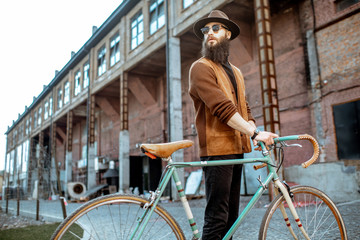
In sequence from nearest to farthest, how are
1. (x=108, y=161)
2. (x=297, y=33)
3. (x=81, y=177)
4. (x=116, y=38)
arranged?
(x=297, y=33) < (x=116, y=38) < (x=108, y=161) < (x=81, y=177)

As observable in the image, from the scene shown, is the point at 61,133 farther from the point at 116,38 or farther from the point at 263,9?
the point at 263,9

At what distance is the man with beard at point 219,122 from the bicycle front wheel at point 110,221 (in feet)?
1.02

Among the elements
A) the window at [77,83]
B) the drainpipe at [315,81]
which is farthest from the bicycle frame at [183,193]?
the window at [77,83]

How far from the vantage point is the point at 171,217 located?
78.0 inches

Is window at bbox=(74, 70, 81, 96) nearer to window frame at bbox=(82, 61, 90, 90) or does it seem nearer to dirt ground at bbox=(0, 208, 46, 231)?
window frame at bbox=(82, 61, 90, 90)

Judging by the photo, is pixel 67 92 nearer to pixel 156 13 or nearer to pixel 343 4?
pixel 156 13

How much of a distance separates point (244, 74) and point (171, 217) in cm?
1266

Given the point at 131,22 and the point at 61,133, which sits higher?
the point at 131,22

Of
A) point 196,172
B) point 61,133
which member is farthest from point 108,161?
point 61,133

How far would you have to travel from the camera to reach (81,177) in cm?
2842

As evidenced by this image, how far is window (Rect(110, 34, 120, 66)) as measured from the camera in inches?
754

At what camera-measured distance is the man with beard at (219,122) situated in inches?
79.9

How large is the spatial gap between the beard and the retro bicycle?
71cm

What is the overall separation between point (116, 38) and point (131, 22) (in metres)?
2.25
